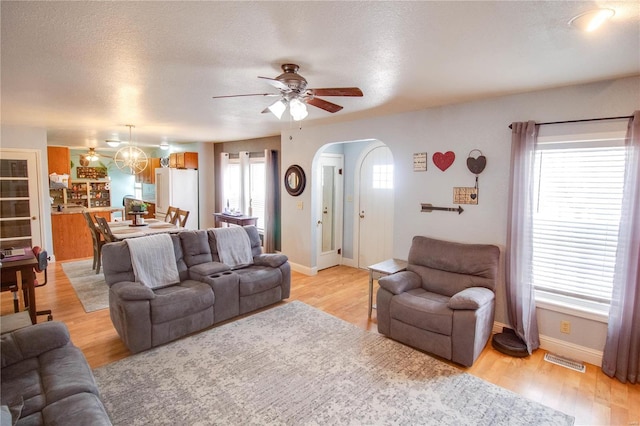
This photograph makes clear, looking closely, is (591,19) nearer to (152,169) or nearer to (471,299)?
(471,299)

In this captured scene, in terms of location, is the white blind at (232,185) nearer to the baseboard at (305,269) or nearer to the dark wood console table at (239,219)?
the dark wood console table at (239,219)

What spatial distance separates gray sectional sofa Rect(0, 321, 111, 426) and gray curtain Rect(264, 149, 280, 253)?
414 cm

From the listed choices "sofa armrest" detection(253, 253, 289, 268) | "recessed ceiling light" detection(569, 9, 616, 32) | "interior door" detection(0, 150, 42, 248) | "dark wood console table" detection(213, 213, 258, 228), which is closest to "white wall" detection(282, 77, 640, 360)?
"recessed ceiling light" detection(569, 9, 616, 32)

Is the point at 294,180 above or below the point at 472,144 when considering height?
below

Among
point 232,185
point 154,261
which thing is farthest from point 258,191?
point 154,261

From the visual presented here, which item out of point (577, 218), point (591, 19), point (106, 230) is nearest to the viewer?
point (591, 19)

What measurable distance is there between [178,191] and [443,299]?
621 centimetres

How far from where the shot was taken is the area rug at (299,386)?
228 cm

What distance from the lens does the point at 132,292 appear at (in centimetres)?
305

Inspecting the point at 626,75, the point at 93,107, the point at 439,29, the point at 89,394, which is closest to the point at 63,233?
the point at 93,107

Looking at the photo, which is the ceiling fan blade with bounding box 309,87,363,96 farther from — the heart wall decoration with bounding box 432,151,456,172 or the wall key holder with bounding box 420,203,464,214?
the wall key holder with bounding box 420,203,464,214

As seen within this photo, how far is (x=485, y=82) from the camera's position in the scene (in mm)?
2855

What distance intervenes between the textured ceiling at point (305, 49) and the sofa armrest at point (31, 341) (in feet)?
5.99

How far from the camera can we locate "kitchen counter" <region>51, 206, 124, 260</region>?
6.29 m
